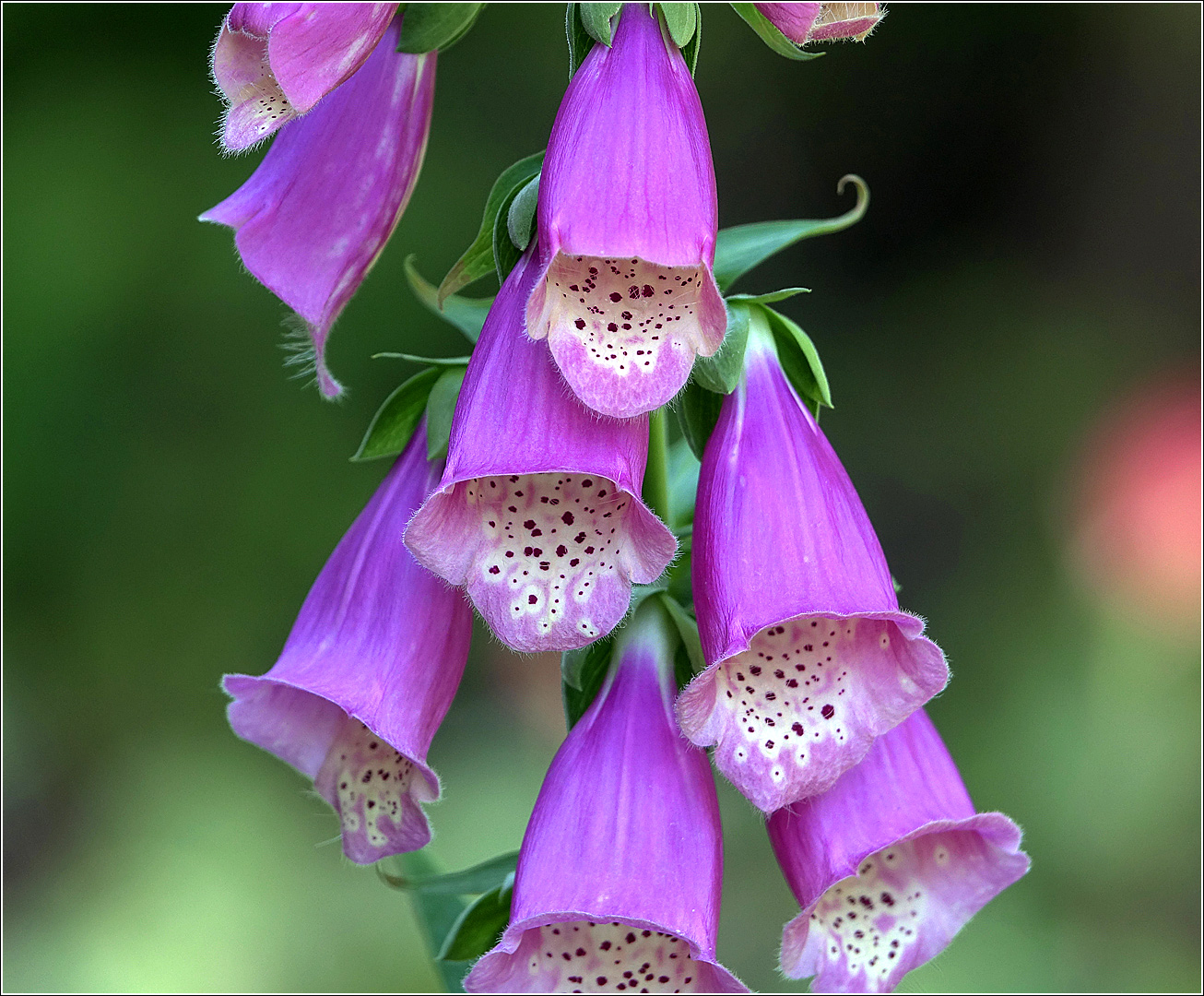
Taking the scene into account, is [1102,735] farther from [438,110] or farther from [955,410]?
[438,110]

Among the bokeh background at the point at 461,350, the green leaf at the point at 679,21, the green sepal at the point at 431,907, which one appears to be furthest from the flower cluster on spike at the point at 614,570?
the bokeh background at the point at 461,350

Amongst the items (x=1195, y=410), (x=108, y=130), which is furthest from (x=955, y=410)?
(x=108, y=130)

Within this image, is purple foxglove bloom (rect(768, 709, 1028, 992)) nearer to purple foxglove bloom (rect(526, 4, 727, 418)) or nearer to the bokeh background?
purple foxglove bloom (rect(526, 4, 727, 418))

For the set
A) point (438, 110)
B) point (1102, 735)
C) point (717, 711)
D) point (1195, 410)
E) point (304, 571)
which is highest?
point (438, 110)

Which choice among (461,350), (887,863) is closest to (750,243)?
(887,863)

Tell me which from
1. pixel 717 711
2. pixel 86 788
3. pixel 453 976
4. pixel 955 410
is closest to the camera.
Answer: pixel 717 711

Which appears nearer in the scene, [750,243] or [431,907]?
[750,243]

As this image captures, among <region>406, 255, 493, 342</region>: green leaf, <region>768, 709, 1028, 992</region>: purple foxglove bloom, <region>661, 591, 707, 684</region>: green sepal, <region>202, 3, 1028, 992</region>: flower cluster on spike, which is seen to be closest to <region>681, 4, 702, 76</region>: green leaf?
<region>202, 3, 1028, 992</region>: flower cluster on spike

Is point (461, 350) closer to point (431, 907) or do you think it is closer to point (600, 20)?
point (431, 907)
